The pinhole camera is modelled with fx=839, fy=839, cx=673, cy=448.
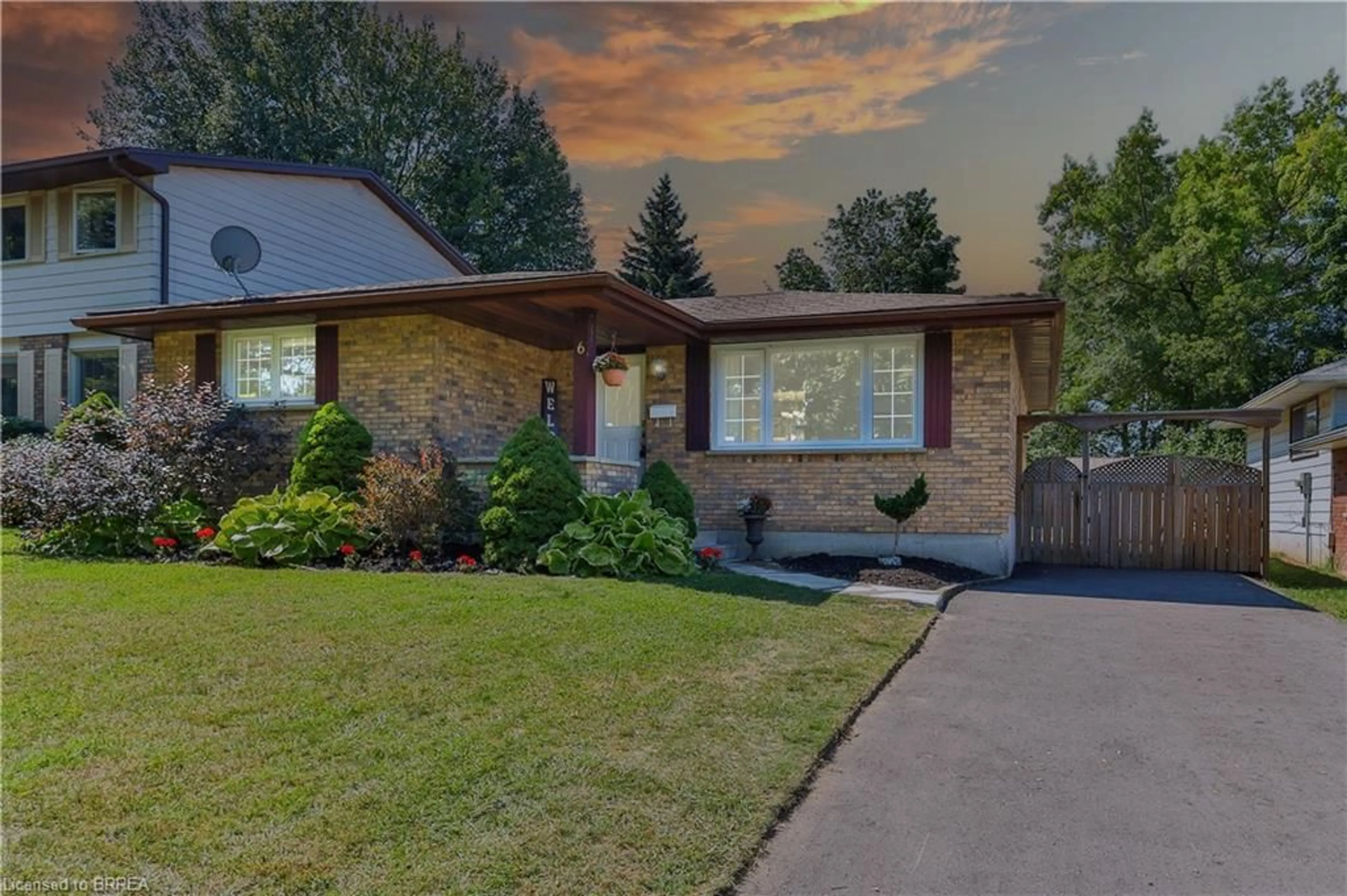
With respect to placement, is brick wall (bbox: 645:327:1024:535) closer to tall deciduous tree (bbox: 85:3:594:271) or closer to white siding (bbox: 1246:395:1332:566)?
white siding (bbox: 1246:395:1332:566)

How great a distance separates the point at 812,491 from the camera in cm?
Result: 1073

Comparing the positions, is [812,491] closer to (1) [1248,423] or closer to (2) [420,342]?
(2) [420,342]

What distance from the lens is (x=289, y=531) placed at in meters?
8.09

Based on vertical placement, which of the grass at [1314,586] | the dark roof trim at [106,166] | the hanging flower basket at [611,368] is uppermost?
the dark roof trim at [106,166]

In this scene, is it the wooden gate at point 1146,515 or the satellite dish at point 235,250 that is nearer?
the wooden gate at point 1146,515

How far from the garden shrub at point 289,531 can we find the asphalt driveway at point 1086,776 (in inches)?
221

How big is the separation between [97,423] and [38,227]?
18.3ft

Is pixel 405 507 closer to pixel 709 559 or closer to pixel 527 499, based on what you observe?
pixel 527 499

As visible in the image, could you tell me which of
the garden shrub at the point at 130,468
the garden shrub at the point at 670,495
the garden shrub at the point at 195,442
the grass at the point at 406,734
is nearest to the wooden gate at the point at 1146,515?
the garden shrub at the point at 670,495

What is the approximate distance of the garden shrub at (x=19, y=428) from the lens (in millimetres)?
11969

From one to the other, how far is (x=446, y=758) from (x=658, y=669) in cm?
162

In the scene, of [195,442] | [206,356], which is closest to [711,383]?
[195,442]

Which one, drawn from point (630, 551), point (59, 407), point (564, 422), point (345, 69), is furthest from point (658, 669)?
point (345, 69)

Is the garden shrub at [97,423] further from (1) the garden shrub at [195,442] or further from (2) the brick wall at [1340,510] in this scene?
(2) the brick wall at [1340,510]
